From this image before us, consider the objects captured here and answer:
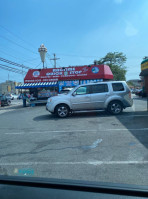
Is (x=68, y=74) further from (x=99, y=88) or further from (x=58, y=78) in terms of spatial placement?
(x=99, y=88)

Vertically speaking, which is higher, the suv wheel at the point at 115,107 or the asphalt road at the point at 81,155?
the suv wheel at the point at 115,107

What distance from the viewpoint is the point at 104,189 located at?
198 centimetres

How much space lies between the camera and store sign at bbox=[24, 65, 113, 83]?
19900mm

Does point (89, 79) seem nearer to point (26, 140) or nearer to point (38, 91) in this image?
point (38, 91)

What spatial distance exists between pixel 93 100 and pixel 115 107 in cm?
136

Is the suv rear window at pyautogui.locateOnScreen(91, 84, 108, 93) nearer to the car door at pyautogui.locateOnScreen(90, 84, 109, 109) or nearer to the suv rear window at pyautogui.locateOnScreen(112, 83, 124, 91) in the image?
the car door at pyautogui.locateOnScreen(90, 84, 109, 109)

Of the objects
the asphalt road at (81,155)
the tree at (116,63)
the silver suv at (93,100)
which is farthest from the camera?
the tree at (116,63)

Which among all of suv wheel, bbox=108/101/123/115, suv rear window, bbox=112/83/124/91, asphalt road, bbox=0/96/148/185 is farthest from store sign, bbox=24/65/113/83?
asphalt road, bbox=0/96/148/185

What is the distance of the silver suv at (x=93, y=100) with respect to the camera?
9484 mm

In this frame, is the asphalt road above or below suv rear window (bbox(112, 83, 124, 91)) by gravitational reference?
below

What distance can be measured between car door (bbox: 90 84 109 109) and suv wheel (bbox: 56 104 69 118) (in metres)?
1.60

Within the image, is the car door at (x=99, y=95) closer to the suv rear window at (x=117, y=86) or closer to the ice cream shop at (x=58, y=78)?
the suv rear window at (x=117, y=86)

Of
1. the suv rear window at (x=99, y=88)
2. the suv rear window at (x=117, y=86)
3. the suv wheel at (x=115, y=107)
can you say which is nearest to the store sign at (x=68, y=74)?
the suv rear window at (x=117, y=86)

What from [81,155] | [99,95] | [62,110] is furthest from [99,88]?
[81,155]
